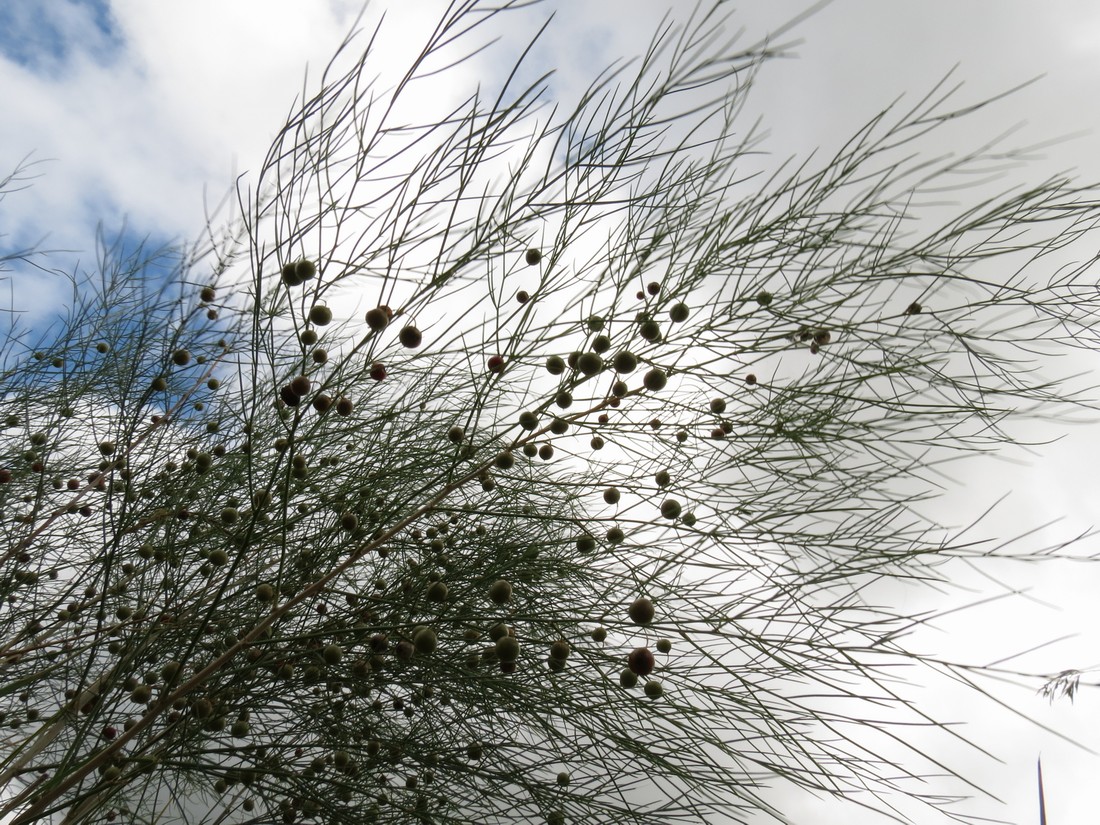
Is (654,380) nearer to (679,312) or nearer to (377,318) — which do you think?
(679,312)

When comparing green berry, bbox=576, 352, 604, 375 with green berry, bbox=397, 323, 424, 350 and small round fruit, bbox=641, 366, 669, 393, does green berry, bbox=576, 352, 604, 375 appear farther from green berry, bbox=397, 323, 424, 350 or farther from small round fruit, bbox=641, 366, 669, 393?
green berry, bbox=397, 323, 424, 350

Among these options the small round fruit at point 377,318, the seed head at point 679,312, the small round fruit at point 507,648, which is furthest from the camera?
the seed head at point 679,312

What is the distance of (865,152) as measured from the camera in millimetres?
1075

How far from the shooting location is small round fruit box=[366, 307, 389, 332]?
2.80 feet

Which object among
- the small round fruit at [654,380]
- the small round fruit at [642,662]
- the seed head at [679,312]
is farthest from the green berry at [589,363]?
the small round fruit at [642,662]

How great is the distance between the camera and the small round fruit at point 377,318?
33.6 inches

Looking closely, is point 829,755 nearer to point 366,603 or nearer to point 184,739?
point 366,603

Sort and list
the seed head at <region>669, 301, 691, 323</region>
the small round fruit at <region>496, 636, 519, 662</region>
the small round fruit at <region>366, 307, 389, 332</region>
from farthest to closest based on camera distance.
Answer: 1. the seed head at <region>669, 301, 691, 323</region>
2. the small round fruit at <region>366, 307, 389, 332</region>
3. the small round fruit at <region>496, 636, 519, 662</region>

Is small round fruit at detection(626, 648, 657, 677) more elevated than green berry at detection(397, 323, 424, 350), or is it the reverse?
green berry at detection(397, 323, 424, 350)

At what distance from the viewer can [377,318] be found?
0.86 m

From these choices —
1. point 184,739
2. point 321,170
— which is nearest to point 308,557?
point 184,739

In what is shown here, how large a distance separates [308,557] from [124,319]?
1.18m

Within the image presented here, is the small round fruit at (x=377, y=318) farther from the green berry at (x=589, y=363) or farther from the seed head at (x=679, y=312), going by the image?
the seed head at (x=679, y=312)

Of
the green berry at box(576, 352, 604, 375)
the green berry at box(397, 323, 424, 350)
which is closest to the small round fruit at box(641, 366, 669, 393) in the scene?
the green berry at box(576, 352, 604, 375)
